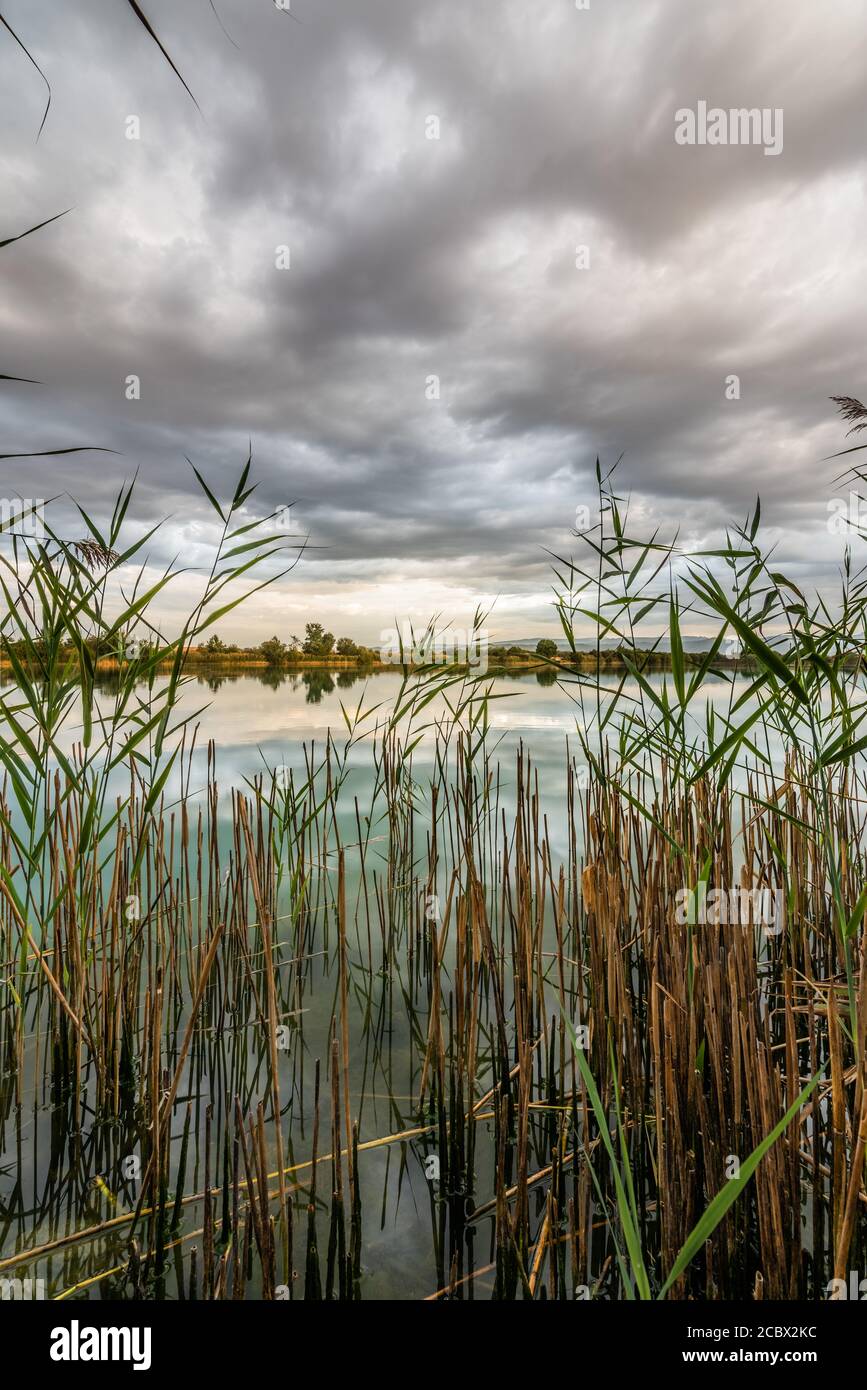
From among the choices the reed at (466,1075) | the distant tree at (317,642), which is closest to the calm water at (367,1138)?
the reed at (466,1075)

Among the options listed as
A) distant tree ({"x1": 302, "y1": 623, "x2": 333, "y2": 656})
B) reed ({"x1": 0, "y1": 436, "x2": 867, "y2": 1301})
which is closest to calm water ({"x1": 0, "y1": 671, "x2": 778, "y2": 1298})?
reed ({"x1": 0, "y1": 436, "x2": 867, "y2": 1301})

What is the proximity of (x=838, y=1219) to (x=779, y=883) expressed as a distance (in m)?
1.75

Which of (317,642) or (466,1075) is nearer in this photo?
(466,1075)

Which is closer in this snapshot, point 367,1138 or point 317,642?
point 367,1138

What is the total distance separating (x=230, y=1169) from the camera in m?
1.81

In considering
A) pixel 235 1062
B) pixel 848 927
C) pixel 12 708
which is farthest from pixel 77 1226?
pixel 848 927

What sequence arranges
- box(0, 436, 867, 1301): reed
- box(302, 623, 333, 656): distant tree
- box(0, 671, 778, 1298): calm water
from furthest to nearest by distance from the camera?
1. box(302, 623, 333, 656): distant tree
2. box(0, 671, 778, 1298): calm water
3. box(0, 436, 867, 1301): reed

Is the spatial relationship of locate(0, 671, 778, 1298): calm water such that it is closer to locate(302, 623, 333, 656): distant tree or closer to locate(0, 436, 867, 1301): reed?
locate(0, 436, 867, 1301): reed

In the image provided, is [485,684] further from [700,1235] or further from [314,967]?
[700,1235]

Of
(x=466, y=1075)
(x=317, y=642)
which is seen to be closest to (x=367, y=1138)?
(x=466, y=1075)

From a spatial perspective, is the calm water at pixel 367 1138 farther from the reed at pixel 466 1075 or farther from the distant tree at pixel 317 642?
the distant tree at pixel 317 642

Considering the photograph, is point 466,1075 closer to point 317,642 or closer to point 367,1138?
point 367,1138

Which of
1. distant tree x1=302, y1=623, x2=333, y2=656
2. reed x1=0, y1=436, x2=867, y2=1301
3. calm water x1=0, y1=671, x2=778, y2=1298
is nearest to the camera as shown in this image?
reed x1=0, y1=436, x2=867, y2=1301

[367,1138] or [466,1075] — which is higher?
[466,1075]
